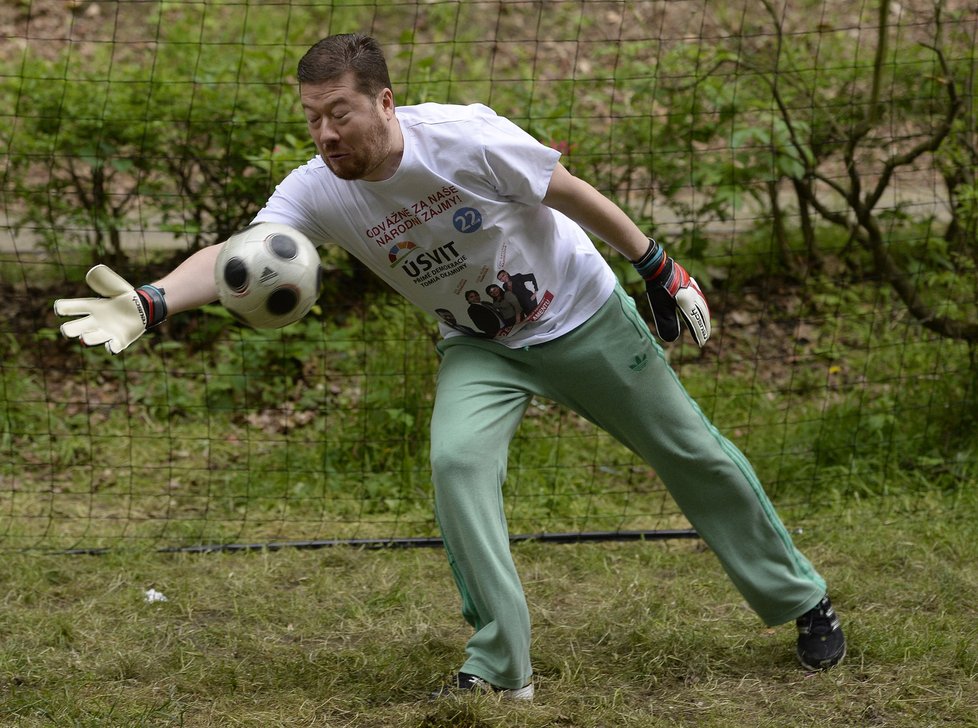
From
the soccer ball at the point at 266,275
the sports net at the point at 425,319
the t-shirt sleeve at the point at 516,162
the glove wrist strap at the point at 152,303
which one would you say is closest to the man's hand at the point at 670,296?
the t-shirt sleeve at the point at 516,162

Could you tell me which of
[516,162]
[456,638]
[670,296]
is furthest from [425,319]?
[516,162]

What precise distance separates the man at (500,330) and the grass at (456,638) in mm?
229

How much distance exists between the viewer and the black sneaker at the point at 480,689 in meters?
3.26

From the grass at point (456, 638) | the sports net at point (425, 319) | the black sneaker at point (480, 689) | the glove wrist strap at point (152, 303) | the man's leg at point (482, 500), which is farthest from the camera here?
the sports net at point (425, 319)

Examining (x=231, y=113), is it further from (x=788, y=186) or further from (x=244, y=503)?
(x=788, y=186)

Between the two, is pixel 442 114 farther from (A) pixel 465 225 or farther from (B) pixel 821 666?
(B) pixel 821 666

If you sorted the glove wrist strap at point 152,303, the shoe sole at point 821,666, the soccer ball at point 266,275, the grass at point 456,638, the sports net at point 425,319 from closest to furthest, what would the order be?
the soccer ball at point 266,275 → the glove wrist strap at point 152,303 → the grass at point 456,638 → the shoe sole at point 821,666 → the sports net at point 425,319

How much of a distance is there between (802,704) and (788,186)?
15.0 ft

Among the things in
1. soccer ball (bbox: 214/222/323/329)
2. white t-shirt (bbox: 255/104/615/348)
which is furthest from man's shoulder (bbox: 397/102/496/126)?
soccer ball (bbox: 214/222/323/329)

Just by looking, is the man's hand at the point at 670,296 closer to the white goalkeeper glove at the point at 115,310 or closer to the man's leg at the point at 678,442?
the man's leg at the point at 678,442

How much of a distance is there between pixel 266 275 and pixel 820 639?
1987 millimetres

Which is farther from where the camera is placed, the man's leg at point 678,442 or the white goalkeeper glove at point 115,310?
the man's leg at point 678,442

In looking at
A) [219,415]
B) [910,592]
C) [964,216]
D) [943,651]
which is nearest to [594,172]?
[964,216]

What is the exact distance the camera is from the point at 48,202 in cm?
580
